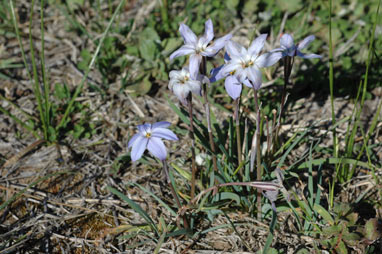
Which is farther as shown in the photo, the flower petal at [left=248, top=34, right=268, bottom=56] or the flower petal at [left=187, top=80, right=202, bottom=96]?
the flower petal at [left=248, top=34, right=268, bottom=56]

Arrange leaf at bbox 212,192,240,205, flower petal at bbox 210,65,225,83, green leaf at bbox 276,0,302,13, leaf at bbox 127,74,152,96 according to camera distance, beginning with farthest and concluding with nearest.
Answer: green leaf at bbox 276,0,302,13
leaf at bbox 127,74,152,96
leaf at bbox 212,192,240,205
flower petal at bbox 210,65,225,83

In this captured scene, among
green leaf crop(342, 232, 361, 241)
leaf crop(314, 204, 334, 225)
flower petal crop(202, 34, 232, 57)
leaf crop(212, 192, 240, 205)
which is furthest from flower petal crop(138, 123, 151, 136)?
green leaf crop(342, 232, 361, 241)

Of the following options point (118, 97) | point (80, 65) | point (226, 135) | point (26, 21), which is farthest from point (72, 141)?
point (26, 21)

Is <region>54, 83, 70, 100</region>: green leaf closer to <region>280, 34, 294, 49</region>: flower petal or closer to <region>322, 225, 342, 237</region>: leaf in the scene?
<region>280, 34, 294, 49</region>: flower petal

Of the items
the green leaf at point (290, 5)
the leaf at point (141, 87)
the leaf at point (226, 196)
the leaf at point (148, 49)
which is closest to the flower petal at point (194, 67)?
the leaf at point (226, 196)

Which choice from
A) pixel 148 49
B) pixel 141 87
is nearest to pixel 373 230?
pixel 141 87

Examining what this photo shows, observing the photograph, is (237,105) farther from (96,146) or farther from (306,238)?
(96,146)

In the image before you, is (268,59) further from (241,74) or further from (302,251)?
(302,251)
